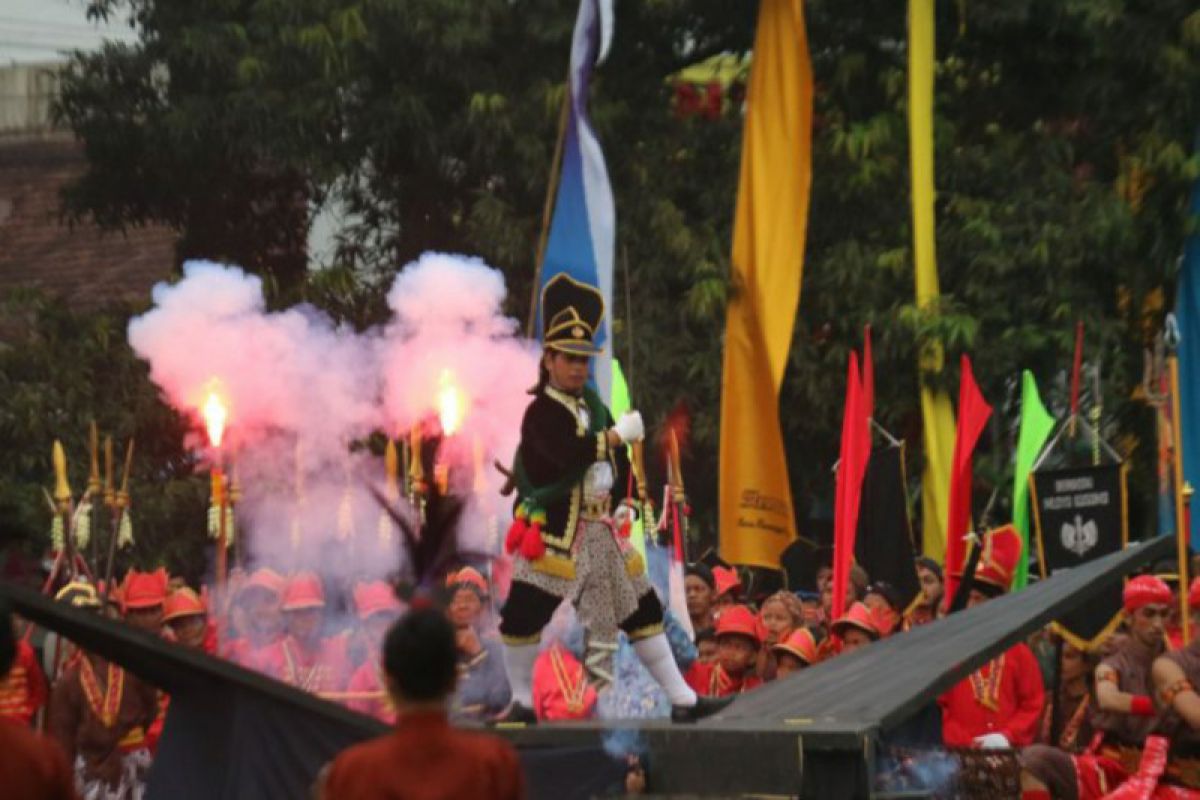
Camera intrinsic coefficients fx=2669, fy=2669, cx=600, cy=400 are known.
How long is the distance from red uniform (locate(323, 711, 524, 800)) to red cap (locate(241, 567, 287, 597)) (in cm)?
838

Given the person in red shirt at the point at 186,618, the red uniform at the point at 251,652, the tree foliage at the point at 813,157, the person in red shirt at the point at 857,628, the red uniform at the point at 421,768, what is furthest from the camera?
the tree foliage at the point at 813,157

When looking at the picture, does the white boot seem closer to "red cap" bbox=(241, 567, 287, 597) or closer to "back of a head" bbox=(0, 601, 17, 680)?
"red cap" bbox=(241, 567, 287, 597)

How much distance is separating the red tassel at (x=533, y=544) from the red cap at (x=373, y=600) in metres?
3.03

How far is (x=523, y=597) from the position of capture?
1162cm

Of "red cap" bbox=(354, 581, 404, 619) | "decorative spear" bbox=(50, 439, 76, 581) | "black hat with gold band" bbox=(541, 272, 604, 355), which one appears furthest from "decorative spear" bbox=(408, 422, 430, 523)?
"decorative spear" bbox=(50, 439, 76, 581)

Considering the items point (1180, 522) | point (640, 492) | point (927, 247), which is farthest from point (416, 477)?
point (927, 247)

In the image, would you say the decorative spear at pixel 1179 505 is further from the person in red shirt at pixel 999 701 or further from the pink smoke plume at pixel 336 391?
the pink smoke plume at pixel 336 391

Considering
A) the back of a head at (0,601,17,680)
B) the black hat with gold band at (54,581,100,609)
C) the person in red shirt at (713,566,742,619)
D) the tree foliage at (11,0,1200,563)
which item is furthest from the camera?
the tree foliage at (11,0,1200,563)

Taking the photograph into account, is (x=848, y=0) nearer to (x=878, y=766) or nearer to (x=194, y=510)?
(x=194, y=510)

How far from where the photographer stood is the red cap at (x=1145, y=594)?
12.4m

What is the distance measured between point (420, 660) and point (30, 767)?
3.39 feet

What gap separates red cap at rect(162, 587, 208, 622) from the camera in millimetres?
14477

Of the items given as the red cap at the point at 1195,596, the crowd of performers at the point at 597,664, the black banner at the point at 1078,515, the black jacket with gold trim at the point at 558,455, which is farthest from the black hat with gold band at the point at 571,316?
the black banner at the point at 1078,515

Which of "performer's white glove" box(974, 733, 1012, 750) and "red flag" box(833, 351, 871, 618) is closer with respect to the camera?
"performer's white glove" box(974, 733, 1012, 750)
